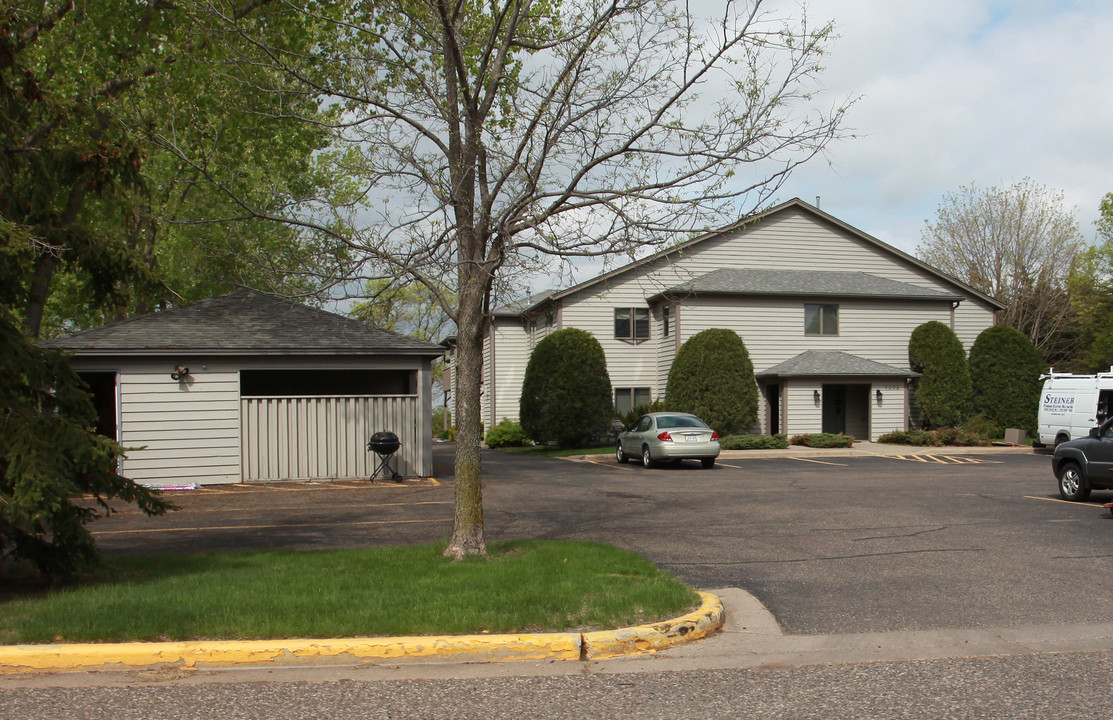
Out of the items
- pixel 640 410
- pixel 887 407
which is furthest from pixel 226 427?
pixel 887 407

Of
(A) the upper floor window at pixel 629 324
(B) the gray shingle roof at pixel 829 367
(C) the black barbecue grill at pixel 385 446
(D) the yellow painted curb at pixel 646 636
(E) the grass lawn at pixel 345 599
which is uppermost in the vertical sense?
(A) the upper floor window at pixel 629 324

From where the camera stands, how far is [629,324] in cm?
3475

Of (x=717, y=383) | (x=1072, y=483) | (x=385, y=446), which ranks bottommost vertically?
(x=1072, y=483)

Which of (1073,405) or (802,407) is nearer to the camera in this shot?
(1073,405)

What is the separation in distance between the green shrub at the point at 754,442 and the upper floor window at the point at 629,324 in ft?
21.0

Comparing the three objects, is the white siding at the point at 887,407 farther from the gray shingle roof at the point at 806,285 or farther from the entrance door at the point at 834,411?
the gray shingle roof at the point at 806,285

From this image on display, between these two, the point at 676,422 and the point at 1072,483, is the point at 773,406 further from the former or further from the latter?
the point at 1072,483

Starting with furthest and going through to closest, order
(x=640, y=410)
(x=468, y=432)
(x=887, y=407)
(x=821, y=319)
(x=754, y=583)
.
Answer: (x=821, y=319), (x=887, y=407), (x=640, y=410), (x=468, y=432), (x=754, y=583)

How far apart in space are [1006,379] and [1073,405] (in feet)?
22.2

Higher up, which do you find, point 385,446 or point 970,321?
point 970,321

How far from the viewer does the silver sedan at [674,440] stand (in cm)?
2389

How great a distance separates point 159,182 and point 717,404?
20387mm

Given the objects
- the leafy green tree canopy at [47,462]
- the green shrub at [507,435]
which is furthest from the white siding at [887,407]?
the leafy green tree canopy at [47,462]

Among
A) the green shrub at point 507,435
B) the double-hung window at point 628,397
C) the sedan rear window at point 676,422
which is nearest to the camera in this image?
the sedan rear window at point 676,422
